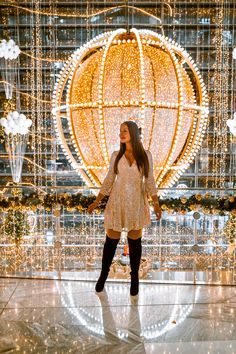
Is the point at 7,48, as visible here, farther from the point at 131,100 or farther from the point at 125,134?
the point at 125,134

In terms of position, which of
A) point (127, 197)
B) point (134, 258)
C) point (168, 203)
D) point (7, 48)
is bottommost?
point (134, 258)

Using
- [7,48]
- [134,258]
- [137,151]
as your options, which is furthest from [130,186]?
[7,48]

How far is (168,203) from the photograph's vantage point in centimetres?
363

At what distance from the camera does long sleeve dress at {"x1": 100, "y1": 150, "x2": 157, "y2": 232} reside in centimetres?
277

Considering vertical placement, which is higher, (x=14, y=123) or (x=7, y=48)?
(x=7, y=48)

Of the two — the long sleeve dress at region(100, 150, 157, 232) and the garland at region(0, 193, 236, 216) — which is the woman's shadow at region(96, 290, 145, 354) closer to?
the long sleeve dress at region(100, 150, 157, 232)

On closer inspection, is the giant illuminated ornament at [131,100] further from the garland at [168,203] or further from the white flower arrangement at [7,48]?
the white flower arrangement at [7,48]

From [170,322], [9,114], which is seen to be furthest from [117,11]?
[170,322]

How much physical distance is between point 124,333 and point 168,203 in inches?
56.9

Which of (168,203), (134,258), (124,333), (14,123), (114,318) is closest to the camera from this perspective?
(124,333)

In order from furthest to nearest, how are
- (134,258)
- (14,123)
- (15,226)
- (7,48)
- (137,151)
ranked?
(14,123) < (7,48) < (15,226) < (134,258) < (137,151)

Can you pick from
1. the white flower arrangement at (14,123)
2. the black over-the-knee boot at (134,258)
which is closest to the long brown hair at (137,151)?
the black over-the-knee boot at (134,258)

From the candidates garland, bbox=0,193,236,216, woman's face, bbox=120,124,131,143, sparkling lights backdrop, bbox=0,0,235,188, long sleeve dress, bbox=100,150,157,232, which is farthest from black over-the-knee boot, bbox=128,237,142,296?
sparkling lights backdrop, bbox=0,0,235,188

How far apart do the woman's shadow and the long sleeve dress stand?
46 centimetres
